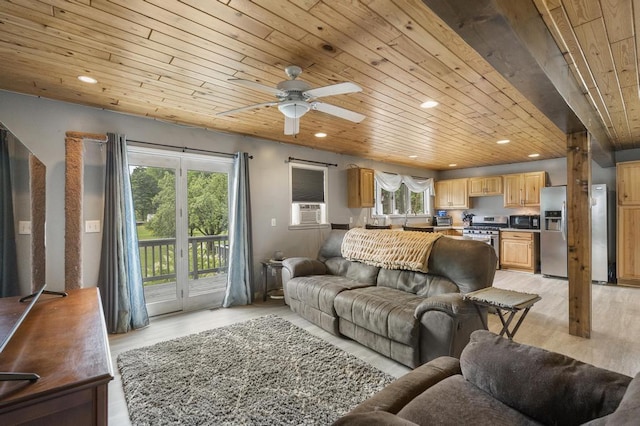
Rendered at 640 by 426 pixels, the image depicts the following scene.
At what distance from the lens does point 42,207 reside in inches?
74.2

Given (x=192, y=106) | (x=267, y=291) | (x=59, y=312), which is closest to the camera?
(x=59, y=312)

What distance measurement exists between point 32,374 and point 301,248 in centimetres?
411

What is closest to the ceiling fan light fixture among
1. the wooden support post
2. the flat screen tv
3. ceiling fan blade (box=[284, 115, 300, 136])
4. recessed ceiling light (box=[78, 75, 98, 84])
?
ceiling fan blade (box=[284, 115, 300, 136])

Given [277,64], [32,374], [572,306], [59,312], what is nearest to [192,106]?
[277,64]

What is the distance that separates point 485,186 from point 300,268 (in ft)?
18.0

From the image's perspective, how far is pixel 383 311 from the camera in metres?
2.66

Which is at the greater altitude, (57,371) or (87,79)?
(87,79)

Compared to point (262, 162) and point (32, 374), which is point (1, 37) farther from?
point (262, 162)

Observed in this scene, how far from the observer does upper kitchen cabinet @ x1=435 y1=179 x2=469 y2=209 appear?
297 inches

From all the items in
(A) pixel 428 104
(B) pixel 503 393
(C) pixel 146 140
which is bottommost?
(B) pixel 503 393

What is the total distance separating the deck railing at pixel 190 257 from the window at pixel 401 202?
11.6 feet

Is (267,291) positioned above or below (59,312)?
below

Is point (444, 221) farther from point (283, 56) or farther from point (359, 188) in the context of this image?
point (283, 56)

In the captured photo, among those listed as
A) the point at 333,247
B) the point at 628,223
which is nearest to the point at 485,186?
the point at 628,223
